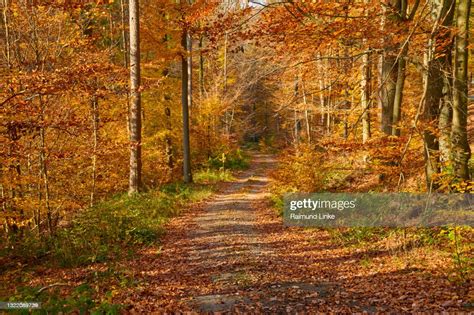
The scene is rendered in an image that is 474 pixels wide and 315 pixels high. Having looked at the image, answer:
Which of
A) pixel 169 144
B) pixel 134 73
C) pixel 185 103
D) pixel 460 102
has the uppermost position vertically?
pixel 134 73

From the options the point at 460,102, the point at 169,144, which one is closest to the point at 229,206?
the point at 169,144

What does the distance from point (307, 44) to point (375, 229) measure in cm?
483

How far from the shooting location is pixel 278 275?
23.6 ft

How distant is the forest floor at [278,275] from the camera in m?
5.64

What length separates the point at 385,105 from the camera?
477 inches

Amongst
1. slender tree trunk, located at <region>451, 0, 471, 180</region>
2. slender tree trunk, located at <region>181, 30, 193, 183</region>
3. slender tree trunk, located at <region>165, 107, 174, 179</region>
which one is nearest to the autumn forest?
slender tree trunk, located at <region>451, 0, 471, 180</region>

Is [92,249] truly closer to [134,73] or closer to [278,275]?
[278,275]

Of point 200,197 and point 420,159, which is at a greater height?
point 420,159

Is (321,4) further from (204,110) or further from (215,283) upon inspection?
(204,110)

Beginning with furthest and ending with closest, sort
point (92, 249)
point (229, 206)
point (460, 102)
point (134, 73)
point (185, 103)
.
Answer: point (185, 103) → point (229, 206) → point (134, 73) → point (92, 249) → point (460, 102)

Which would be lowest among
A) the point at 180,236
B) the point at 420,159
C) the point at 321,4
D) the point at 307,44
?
the point at 180,236

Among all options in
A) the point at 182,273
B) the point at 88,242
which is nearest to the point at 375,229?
the point at 182,273

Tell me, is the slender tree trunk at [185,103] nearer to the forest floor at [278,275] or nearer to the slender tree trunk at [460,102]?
the forest floor at [278,275]

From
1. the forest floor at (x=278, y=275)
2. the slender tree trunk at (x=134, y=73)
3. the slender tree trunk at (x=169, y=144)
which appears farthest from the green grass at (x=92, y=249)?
the slender tree trunk at (x=169, y=144)
